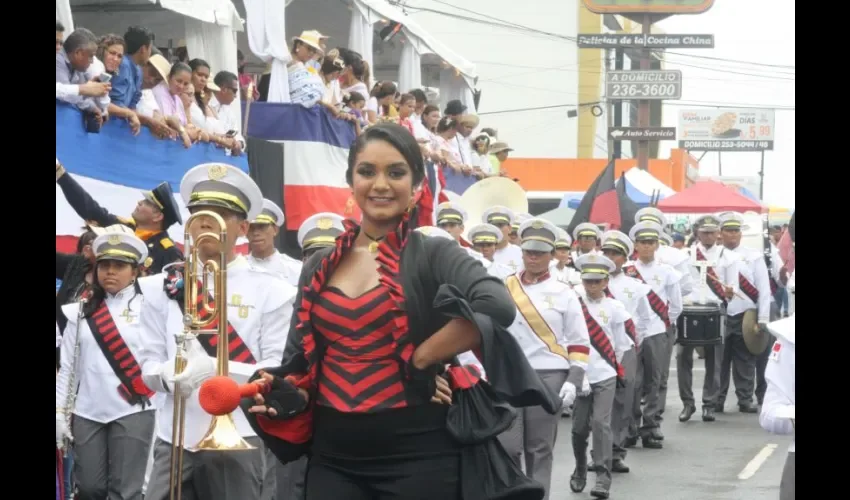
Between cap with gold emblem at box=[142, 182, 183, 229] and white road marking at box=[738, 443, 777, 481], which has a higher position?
cap with gold emblem at box=[142, 182, 183, 229]

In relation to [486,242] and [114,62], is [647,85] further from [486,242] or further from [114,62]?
[114,62]

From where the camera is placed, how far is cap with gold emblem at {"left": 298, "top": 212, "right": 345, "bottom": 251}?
10.8 meters

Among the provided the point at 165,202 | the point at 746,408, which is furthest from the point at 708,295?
the point at 165,202

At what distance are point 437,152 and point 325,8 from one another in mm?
2506

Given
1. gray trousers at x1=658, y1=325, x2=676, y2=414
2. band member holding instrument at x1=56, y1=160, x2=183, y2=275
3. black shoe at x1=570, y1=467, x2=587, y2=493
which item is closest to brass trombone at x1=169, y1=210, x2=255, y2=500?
band member holding instrument at x1=56, y1=160, x2=183, y2=275

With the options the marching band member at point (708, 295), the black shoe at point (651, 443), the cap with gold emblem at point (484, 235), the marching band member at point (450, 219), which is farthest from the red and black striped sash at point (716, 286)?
the marching band member at point (450, 219)

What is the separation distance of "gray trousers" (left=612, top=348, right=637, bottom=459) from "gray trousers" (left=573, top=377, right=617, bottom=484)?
143 centimetres

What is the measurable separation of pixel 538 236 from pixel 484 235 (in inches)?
137

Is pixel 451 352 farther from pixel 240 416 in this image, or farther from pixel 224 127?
pixel 224 127

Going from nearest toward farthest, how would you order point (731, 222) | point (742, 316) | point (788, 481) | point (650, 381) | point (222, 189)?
point (788, 481) → point (222, 189) → point (650, 381) → point (742, 316) → point (731, 222)

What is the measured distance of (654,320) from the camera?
1569 centimetres

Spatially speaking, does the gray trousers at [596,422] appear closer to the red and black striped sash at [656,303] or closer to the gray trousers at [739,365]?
the red and black striped sash at [656,303]

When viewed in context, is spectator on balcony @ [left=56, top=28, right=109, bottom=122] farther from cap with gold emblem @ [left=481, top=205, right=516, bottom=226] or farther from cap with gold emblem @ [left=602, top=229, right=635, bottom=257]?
cap with gold emblem @ [left=481, top=205, right=516, bottom=226]

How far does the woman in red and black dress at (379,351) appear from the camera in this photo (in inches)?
186
